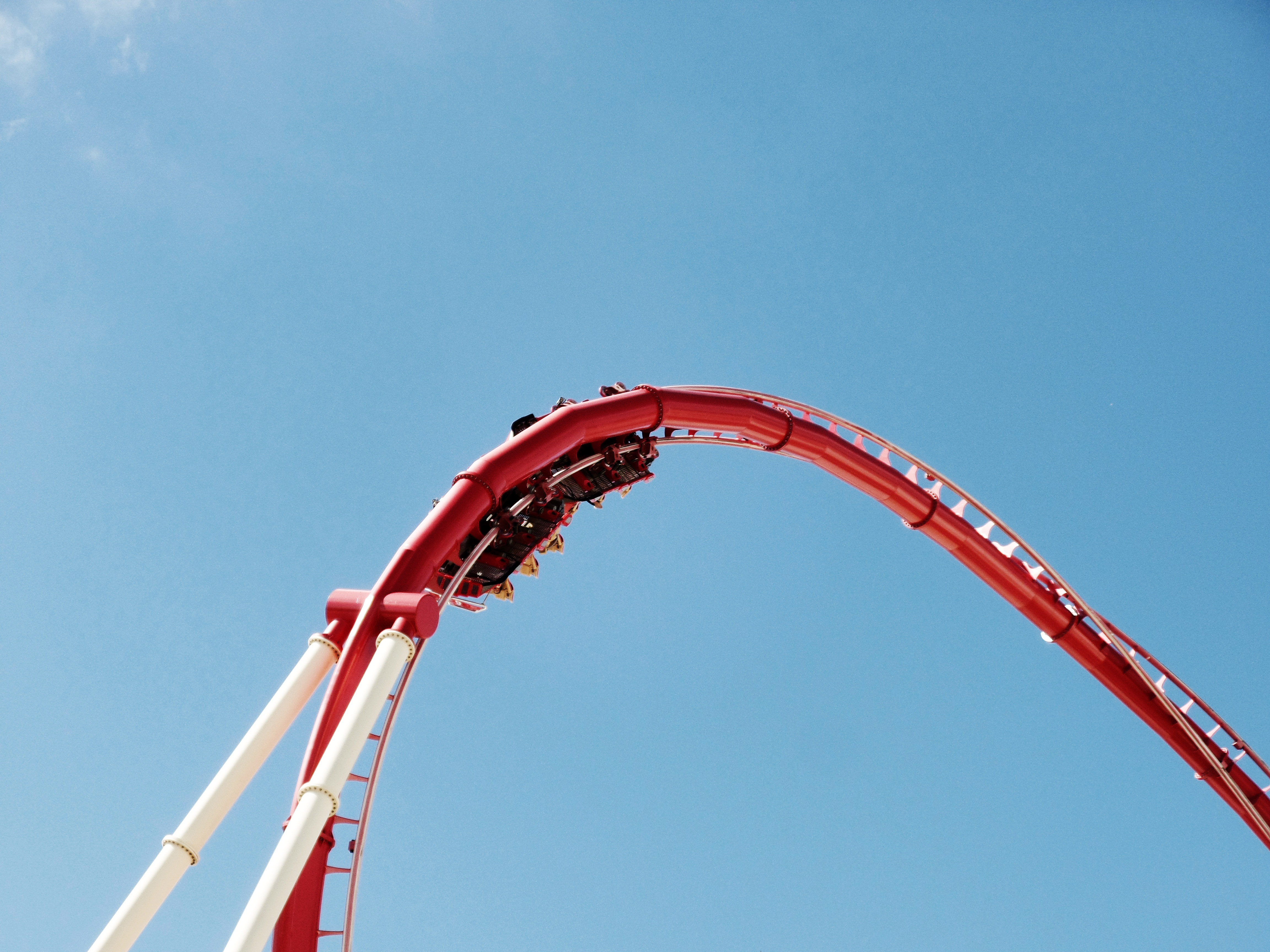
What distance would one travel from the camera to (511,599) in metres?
12.1

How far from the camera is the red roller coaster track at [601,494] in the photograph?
845 centimetres

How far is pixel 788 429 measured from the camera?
13945 mm

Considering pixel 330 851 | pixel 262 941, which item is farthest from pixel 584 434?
pixel 262 941

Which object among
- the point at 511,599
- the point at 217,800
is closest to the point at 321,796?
the point at 217,800

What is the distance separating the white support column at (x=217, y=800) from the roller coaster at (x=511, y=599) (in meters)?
0.01

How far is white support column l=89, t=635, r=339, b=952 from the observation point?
661cm

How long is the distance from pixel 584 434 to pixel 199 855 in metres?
5.95

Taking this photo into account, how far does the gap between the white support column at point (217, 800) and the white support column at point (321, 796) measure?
0.43 m

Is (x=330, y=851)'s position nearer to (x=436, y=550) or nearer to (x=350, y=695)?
(x=350, y=695)

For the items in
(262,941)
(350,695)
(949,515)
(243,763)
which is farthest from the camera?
(949,515)

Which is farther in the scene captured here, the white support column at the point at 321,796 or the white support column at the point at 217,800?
the white support column at the point at 217,800

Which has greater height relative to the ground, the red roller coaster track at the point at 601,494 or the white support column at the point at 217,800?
the red roller coaster track at the point at 601,494

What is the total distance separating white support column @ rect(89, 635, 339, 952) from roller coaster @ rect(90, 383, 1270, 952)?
11mm

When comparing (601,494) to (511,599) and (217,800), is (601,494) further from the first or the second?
(217,800)
